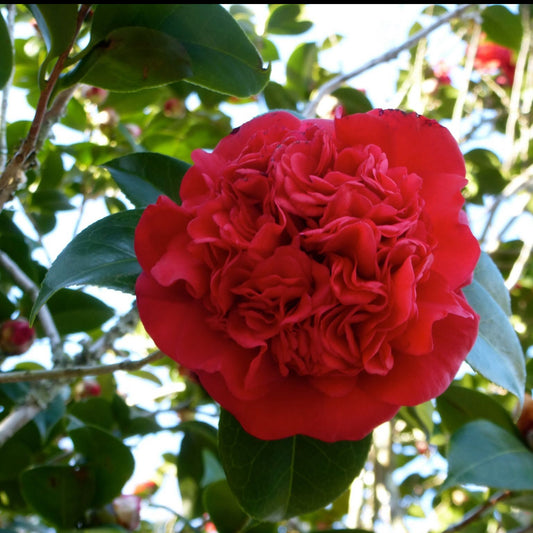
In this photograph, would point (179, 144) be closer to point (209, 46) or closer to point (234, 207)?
point (209, 46)

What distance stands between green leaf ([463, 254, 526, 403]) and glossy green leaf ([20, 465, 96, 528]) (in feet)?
2.28

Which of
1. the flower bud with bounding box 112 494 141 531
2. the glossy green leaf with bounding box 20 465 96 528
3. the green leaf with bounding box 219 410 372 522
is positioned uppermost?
the green leaf with bounding box 219 410 372 522

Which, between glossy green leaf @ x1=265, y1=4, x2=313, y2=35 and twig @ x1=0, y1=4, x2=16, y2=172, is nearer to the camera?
twig @ x1=0, y1=4, x2=16, y2=172

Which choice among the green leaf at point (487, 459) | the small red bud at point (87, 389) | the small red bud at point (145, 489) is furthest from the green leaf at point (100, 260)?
the small red bud at point (145, 489)

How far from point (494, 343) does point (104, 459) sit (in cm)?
67

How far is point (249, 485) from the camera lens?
0.70 meters

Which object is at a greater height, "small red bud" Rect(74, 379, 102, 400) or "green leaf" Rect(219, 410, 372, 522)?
"green leaf" Rect(219, 410, 372, 522)

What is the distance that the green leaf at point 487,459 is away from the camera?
82cm

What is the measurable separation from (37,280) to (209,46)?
2.42ft

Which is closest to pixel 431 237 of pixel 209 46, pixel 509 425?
pixel 209 46

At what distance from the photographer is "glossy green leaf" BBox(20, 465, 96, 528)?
100cm

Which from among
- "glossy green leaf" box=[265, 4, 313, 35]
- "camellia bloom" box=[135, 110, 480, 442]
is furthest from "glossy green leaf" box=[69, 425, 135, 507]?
"glossy green leaf" box=[265, 4, 313, 35]

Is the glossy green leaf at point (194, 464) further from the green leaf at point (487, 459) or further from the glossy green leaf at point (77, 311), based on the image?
the green leaf at point (487, 459)

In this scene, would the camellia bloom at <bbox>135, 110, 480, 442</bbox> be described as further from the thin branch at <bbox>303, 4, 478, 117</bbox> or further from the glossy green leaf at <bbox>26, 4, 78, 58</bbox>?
the thin branch at <bbox>303, 4, 478, 117</bbox>
